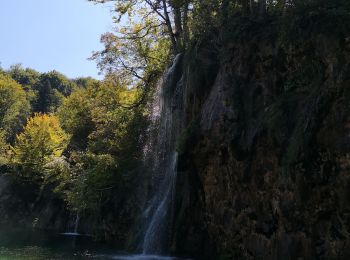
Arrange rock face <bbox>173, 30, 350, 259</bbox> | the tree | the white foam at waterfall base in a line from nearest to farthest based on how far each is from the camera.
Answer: rock face <bbox>173, 30, 350, 259</bbox>, the white foam at waterfall base, the tree

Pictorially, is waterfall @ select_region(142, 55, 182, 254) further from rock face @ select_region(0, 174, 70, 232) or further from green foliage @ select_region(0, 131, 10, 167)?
green foliage @ select_region(0, 131, 10, 167)

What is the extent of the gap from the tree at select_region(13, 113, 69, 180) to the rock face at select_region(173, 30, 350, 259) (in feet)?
69.7

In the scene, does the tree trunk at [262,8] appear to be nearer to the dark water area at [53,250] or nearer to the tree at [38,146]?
the dark water area at [53,250]

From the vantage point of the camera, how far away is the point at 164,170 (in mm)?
19969

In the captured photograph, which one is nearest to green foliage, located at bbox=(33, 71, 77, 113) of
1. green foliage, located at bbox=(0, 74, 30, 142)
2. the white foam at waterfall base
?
green foliage, located at bbox=(0, 74, 30, 142)

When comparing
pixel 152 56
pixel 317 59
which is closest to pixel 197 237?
pixel 317 59

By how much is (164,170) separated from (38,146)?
20.3 metres

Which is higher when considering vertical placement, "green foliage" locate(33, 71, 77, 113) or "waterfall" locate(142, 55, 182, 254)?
"green foliage" locate(33, 71, 77, 113)

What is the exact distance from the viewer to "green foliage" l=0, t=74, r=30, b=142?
64.6m

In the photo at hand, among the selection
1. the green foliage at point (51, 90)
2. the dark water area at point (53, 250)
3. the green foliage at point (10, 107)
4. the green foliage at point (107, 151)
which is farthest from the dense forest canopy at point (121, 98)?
the green foliage at point (51, 90)

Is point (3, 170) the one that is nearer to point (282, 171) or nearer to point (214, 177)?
point (214, 177)

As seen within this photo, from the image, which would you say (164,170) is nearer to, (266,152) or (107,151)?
(107,151)

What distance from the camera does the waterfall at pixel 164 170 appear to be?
17000 mm

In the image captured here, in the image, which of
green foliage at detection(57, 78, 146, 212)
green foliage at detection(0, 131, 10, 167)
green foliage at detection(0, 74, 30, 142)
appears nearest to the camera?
green foliage at detection(57, 78, 146, 212)
